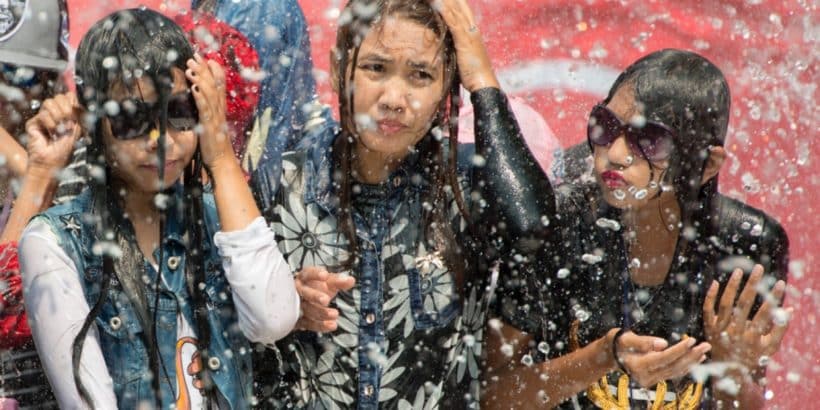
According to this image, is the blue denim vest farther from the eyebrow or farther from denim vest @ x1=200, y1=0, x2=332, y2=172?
denim vest @ x1=200, y1=0, x2=332, y2=172

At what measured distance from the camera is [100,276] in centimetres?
218

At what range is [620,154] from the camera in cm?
239

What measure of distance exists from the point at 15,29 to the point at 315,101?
2.71ft

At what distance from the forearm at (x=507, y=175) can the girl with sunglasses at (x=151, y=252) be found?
460 mm

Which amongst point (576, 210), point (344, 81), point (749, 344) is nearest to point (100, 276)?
point (344, 81)

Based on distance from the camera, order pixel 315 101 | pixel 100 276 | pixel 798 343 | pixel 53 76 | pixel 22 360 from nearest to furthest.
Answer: pixel 100 276 < pixel 22 360 < pixel 53 76 < pixel 315 101 < pixel 798 343

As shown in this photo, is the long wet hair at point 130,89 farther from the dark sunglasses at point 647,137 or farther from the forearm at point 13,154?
the dark sunglasses at point 647,137

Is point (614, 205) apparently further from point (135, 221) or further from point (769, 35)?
point (769, 35)

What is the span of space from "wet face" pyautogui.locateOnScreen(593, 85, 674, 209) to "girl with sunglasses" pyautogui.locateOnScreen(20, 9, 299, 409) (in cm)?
70

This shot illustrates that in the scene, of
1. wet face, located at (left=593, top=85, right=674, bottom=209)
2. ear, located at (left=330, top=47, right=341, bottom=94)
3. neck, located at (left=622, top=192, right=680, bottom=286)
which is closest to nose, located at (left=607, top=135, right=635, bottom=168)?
wet face, located at (left=593, top=85, right=674, bottom=209)

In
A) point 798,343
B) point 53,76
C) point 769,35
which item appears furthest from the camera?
point 769,35

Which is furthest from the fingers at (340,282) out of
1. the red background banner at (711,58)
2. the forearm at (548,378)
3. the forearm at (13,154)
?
the red background banner at (711,58)

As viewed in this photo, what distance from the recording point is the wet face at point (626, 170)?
2.39m

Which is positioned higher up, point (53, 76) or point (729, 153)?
point (53, 76)
